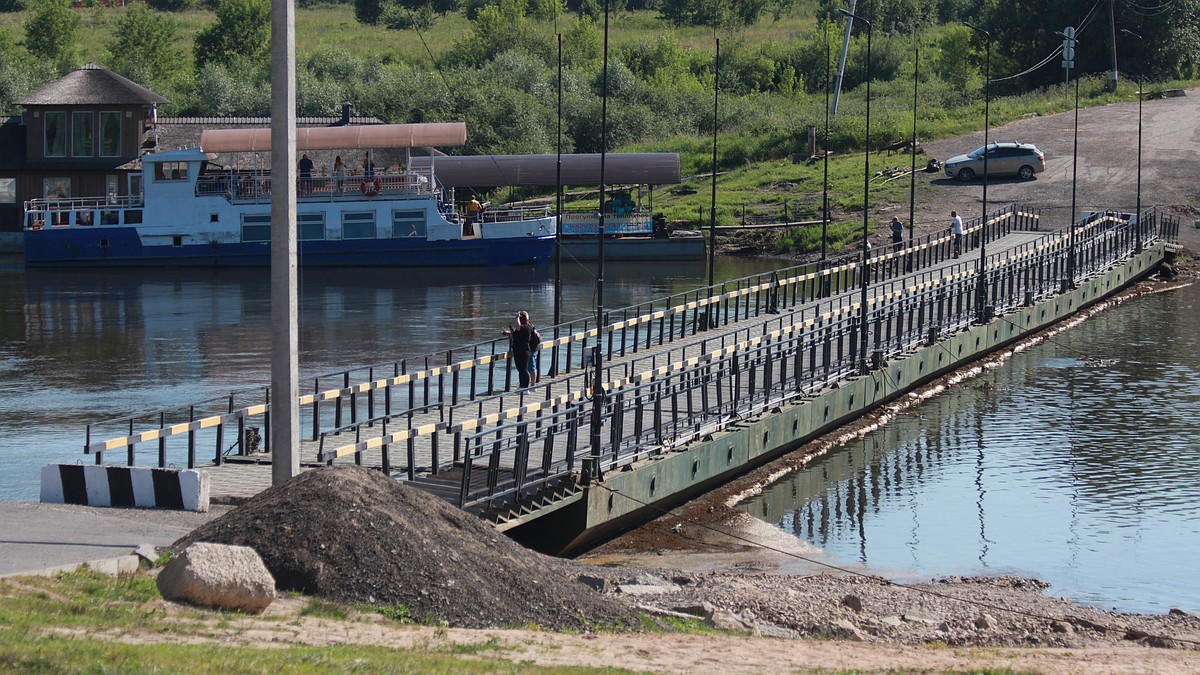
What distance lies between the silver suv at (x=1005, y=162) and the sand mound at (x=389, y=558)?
63.6 meters

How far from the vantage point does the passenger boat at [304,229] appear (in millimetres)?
69375

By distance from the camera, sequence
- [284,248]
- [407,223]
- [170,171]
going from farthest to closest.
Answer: [407,223], [170,171], [284,248]

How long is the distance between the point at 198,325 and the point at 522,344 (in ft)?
74.7

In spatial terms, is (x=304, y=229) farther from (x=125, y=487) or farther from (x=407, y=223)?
(x=125, y=487)

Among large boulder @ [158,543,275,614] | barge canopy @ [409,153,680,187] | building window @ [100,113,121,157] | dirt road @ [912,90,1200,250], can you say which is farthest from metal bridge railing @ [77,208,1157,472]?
building window @ [100,113,121,157]

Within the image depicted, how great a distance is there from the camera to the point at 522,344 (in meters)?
31.1

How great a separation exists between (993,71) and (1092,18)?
952 cm

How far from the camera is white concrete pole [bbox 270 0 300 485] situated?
18.4m

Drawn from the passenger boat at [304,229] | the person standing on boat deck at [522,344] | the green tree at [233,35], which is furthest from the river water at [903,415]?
the green tree at [233,35]

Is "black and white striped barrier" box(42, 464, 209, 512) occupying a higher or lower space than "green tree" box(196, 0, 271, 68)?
lower

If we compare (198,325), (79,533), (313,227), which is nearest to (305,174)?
(313,227)

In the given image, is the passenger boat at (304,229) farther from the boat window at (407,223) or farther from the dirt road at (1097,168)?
the dirt road at (1097,168)

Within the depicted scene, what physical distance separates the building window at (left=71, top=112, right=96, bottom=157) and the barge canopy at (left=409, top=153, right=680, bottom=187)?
14.6 m

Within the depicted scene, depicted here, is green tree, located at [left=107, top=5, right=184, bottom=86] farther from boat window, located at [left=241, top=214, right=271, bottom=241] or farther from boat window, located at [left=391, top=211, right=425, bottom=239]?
boat window, located at [left=391, top=211, right=425, bottom=239]
